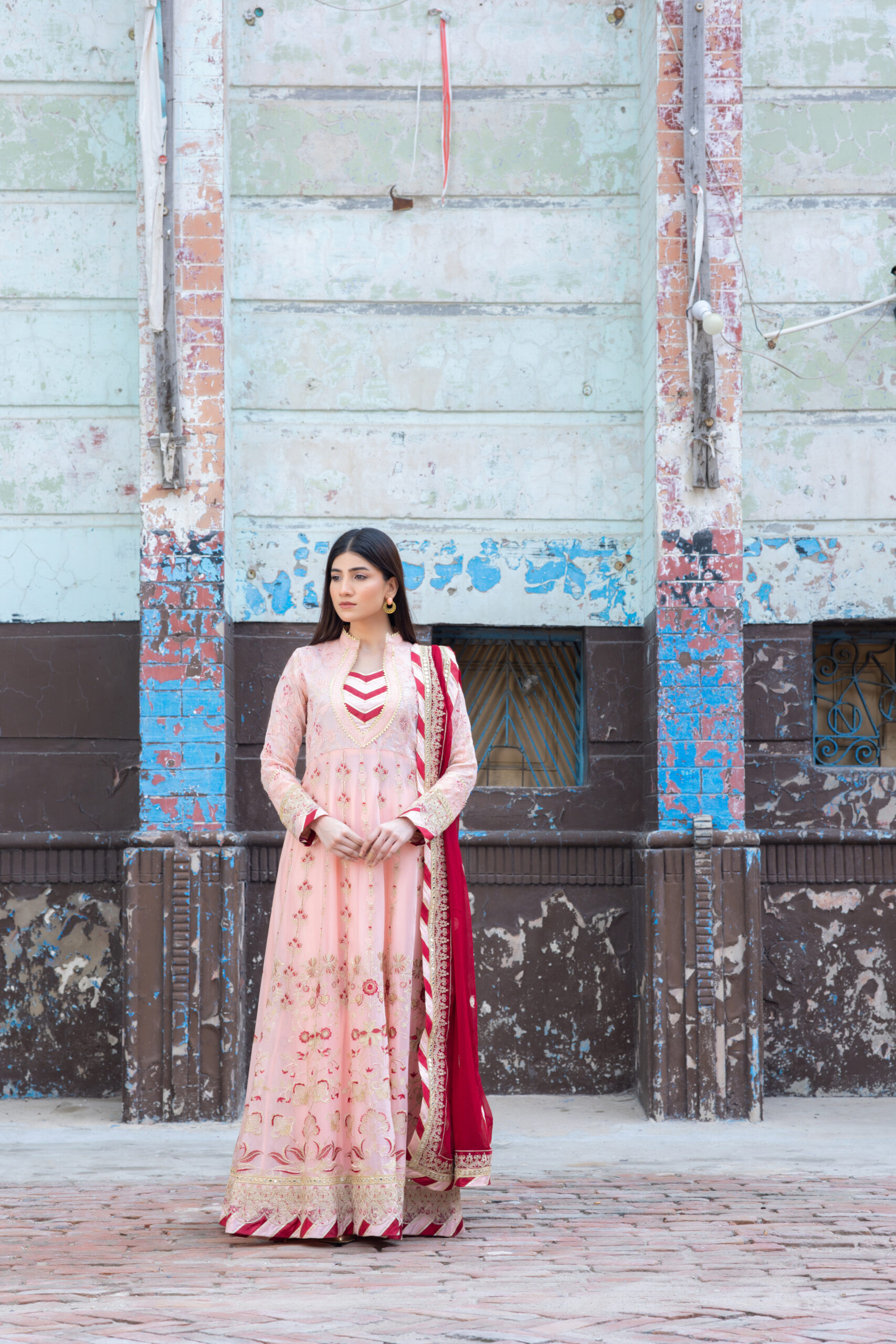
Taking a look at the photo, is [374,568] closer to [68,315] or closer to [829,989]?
[68,315]

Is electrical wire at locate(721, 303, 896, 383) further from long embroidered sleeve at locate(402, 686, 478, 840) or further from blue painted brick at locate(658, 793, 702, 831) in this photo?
long embroidered sleeve at locate(402, 686, 478, 840)

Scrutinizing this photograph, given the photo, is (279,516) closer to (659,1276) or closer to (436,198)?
(436,198)

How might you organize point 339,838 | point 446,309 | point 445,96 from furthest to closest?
point 446,309 < point 445,96 < point 339,838

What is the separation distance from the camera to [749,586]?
21.5ft

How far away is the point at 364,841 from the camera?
3.83 metres

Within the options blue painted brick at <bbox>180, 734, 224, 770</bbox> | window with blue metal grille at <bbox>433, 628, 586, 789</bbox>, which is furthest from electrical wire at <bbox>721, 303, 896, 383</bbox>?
blue painted brick at <bbox>180, 734, 224, 770</bbox>

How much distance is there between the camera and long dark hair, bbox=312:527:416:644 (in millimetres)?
4020

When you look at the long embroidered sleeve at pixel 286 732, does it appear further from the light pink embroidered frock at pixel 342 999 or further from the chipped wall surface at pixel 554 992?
the chipped wall surface at pixel 554 992

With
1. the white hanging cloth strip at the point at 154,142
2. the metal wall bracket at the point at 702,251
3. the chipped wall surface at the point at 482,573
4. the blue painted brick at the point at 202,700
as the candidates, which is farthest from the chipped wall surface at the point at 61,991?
the metal wall bracket at the point at 702,251

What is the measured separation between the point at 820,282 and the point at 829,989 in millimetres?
3430

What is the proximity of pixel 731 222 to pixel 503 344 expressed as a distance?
121cm

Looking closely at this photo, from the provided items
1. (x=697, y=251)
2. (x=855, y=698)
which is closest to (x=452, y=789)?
(x=697, y=251)

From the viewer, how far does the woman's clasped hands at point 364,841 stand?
12.4 ft

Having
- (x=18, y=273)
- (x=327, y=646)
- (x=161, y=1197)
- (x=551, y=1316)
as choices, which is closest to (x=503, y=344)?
(x=18, y=273)
